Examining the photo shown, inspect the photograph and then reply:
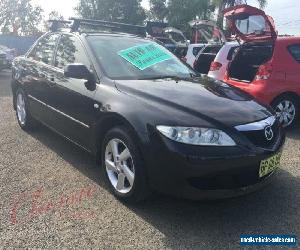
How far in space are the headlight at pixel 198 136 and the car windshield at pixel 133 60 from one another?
118 centimetres

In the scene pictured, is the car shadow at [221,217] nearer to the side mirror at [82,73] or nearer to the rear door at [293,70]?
the side mirror at [82,73]

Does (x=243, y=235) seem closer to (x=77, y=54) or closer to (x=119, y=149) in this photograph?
(x=119, y=149)

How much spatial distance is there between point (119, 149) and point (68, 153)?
158cm

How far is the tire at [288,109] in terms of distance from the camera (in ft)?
21.0

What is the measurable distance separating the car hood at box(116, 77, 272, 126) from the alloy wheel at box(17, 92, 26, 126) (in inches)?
110

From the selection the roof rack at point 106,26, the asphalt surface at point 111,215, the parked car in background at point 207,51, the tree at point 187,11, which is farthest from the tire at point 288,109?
the tree at point 187,11

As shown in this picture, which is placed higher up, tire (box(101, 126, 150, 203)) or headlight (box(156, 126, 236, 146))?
headlight (box(156, 126, 236, 146))

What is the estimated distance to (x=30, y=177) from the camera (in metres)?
4.41

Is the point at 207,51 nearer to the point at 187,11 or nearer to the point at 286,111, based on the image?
the point at 286,111

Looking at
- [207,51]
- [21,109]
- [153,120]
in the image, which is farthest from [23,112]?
[207,51]

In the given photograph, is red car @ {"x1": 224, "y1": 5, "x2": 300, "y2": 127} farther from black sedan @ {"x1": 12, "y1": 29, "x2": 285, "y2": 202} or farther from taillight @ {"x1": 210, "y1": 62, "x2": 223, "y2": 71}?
black sedan @ {"x1": 12, "y1": 29, "x2": 285, "y2": 202}

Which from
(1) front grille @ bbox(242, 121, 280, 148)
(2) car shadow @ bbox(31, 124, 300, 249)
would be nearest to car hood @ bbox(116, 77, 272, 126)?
(1) front grille @ bbox(242, 121, 280, 148)

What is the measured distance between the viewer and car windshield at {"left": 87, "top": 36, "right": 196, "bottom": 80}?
4.31 meters

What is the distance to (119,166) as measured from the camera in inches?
149
